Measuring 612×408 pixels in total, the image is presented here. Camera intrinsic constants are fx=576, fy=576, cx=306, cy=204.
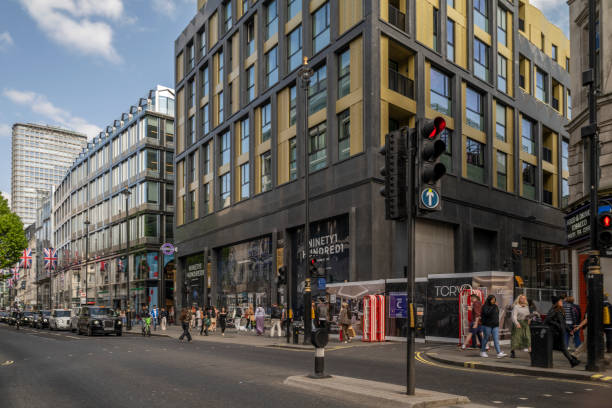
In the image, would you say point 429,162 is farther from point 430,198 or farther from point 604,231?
point 604,231

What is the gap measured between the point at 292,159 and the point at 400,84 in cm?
797

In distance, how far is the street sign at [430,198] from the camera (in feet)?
27.5

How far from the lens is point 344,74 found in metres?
30.7

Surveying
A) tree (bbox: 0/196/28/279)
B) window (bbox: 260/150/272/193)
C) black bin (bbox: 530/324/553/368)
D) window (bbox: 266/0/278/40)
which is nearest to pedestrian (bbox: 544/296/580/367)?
black bin (bbox: 530/324/553/368)

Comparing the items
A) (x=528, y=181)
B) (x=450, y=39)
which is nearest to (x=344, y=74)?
(x=450, y=39)

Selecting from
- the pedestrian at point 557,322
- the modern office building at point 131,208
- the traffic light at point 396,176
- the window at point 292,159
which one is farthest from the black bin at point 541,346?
the modern office building at point 131,208

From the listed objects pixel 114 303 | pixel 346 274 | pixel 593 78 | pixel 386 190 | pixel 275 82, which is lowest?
pixel 114 303

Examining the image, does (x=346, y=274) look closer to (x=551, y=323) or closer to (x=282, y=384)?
(x=551, y=323)

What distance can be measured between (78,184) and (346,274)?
67255 mm

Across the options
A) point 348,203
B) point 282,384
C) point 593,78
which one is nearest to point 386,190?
point 282,384

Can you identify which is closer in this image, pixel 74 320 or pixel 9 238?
pixel 74 320

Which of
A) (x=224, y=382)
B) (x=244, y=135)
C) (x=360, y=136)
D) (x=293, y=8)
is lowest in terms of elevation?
(x=224, y=382)

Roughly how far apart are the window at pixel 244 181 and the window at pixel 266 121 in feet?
10.3

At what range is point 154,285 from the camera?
199 ft
